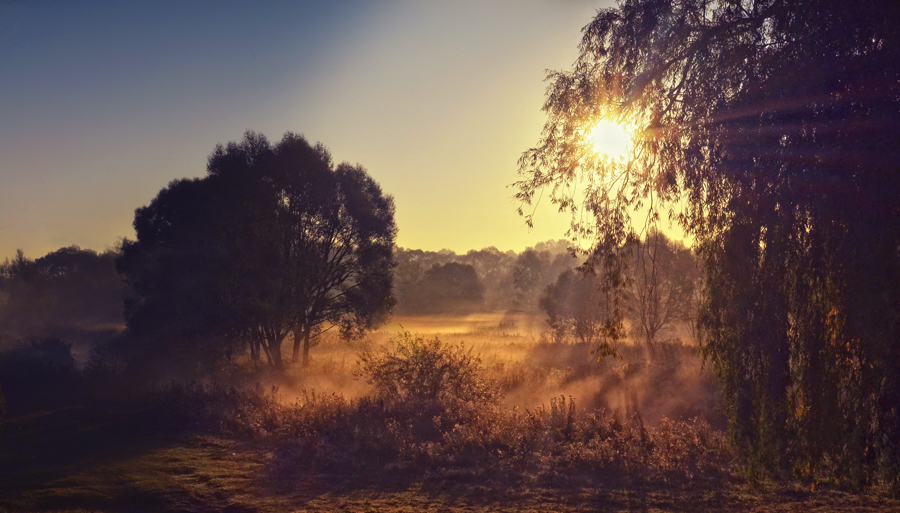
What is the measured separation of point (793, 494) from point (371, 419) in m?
7.60

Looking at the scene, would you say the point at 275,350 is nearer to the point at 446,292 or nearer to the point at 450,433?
the point at 450,433

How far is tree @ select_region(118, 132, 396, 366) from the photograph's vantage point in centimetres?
1908

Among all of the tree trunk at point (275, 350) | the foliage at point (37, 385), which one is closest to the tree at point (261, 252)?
the tree trunk at point (275, 350)

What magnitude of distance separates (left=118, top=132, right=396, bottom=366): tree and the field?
443 cm

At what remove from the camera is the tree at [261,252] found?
1908cm

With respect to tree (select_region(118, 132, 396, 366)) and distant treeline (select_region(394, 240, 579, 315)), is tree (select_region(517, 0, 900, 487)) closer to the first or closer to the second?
tree (select_region(118, 132, 396, 366))

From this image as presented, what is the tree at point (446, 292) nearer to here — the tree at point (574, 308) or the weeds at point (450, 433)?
the tree at point (574, 308)

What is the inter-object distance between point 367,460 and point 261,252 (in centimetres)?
1146

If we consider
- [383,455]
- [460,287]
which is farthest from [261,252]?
[460,287]

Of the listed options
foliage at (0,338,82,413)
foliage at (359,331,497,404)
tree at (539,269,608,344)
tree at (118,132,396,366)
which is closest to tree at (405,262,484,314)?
tree at (539,269,608,344)

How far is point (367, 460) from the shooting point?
9.75 meters

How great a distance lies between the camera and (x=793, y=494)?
7969mm

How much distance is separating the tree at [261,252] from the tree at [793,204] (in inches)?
612

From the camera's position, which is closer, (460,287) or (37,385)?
(37,385)
